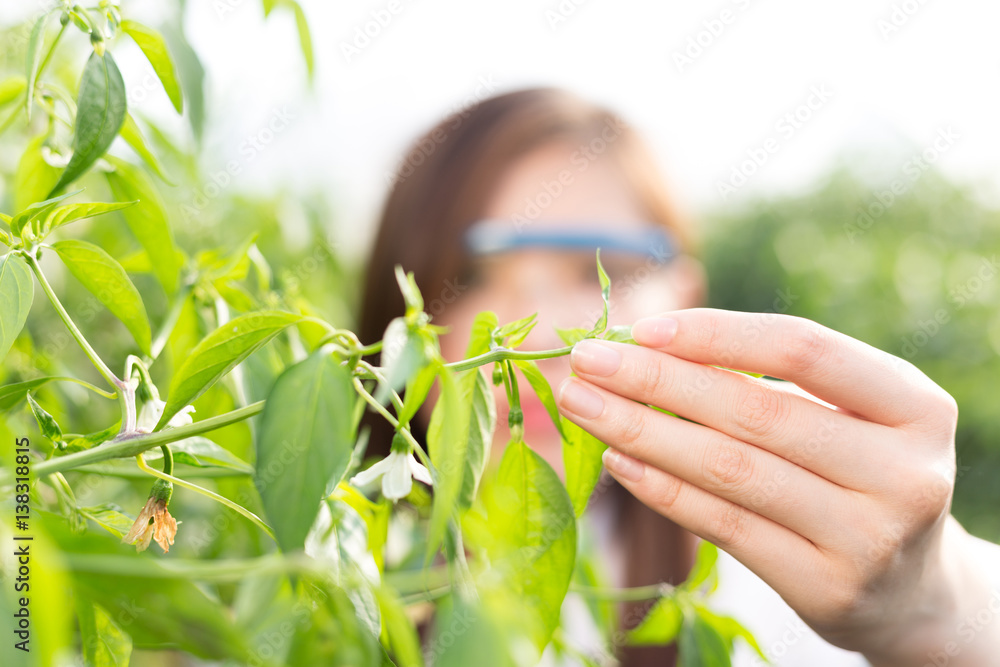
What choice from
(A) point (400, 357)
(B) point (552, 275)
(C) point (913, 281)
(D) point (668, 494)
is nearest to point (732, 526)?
(D) point (668, 494)

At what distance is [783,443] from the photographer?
37 cm

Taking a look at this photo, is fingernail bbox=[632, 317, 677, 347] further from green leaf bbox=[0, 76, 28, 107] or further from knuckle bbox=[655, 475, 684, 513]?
green leaf bbox=[0, 76, 28, 107]

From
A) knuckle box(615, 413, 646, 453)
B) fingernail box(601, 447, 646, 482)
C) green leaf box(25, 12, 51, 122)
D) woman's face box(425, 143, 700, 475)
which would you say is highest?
green leaf box(25, 12, 51, 122)

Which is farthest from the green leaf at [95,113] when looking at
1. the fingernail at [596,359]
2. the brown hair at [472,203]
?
the brown hair at [472,203]

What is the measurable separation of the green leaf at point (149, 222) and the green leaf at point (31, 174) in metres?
0.03

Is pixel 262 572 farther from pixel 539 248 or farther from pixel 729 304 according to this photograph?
pixel 729 304

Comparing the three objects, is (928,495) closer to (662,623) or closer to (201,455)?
(662,623)

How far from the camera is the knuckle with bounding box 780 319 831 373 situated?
359 millimetres

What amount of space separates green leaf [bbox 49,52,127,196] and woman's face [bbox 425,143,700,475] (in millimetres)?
923

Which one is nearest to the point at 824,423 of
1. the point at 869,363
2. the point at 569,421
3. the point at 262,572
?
the point at 869,363

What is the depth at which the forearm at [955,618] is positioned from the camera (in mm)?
464

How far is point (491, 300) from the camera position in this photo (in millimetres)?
1312

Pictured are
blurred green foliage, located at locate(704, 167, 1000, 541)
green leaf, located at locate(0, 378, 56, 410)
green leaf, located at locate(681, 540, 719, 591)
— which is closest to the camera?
green leaf, located at locate(0, 378, 56, 410)

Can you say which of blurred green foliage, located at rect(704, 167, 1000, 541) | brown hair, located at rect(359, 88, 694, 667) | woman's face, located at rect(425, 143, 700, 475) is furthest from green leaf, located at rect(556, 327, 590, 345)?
blurred green foliage, located at rect(704, 167, 1000, 541)
